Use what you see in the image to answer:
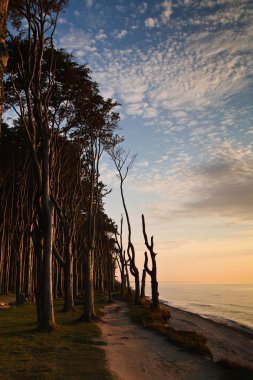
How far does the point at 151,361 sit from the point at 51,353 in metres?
2.88

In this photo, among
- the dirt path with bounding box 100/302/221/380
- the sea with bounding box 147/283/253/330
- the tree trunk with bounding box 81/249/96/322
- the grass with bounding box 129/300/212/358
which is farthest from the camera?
the sea with bounding box 147/283/253/330

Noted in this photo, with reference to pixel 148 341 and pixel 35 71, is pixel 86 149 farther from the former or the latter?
pixel 148 341

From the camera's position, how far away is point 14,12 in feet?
44.8

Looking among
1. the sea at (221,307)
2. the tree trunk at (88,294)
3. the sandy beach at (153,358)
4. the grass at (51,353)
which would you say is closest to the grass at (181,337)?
the sandy beach at (153,358)

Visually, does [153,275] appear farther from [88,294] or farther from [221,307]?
[221,307]

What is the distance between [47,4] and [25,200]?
53.3 ft

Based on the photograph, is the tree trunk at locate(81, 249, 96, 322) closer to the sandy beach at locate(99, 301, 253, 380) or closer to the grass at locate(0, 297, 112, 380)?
the sandy beach at locate(99, 301, 253, 380)

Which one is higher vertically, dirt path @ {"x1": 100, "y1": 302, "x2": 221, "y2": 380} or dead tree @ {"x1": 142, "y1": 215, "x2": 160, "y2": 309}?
dead tree @ {"x1": 142, "y1": 215, "x2": 160, "y2": 309}

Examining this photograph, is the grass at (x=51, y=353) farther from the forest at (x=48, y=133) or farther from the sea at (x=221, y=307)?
the sea at (x=221, y=307)

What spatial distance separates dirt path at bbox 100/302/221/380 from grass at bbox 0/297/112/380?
18.4 inches

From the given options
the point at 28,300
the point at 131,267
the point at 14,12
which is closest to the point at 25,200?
the point at 28,300

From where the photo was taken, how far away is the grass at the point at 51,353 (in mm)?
7859

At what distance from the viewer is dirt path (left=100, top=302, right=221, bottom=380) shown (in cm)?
869

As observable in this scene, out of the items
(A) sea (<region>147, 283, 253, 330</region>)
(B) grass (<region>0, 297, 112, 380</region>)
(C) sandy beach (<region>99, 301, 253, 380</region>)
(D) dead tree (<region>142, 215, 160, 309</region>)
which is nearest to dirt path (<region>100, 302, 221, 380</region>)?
(C) sandy beach (<region>99, 301, 253, 380</region>)
